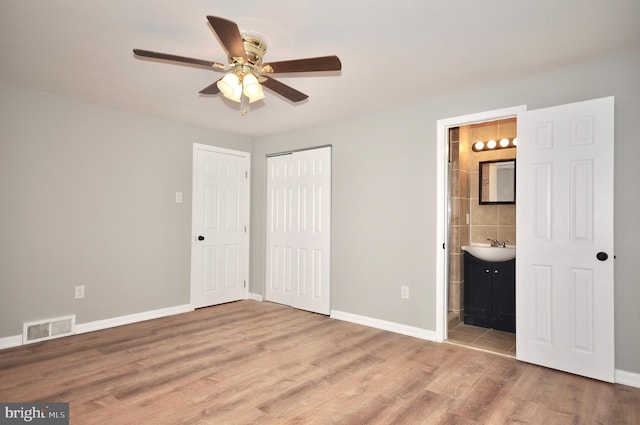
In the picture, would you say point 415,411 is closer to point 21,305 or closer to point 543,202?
point 543,202

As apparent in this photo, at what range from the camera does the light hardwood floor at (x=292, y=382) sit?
2.25 metres

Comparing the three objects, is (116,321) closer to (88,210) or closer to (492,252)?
(88,210)

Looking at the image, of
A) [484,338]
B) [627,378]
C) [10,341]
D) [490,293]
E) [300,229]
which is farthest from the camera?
[300,229]

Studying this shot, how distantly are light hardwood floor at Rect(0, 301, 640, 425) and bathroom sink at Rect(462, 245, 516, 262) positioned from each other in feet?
3.94

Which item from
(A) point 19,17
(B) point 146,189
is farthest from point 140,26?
(B) point 146,189

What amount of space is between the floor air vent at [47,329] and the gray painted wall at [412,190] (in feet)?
9.47

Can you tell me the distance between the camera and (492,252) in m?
4.07

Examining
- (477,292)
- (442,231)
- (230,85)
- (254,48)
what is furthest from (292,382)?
(477,292)

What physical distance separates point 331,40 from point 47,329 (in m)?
3.80

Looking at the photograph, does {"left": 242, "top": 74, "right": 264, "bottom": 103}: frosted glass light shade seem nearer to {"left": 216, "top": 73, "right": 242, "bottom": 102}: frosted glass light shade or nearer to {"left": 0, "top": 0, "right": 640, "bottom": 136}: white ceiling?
{"left": 216, "top": 73, "right": 242, "bottom": 102}: frosted glass light shade

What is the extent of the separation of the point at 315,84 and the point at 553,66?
6.50 ft

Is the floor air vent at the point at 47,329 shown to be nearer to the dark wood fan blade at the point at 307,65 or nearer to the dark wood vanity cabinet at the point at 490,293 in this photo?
the dark wood fan blade at the point at 307,65

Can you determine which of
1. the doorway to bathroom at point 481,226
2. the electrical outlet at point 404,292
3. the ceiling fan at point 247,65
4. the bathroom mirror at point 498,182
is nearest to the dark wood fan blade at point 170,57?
the ceiling fan at point 247,65
